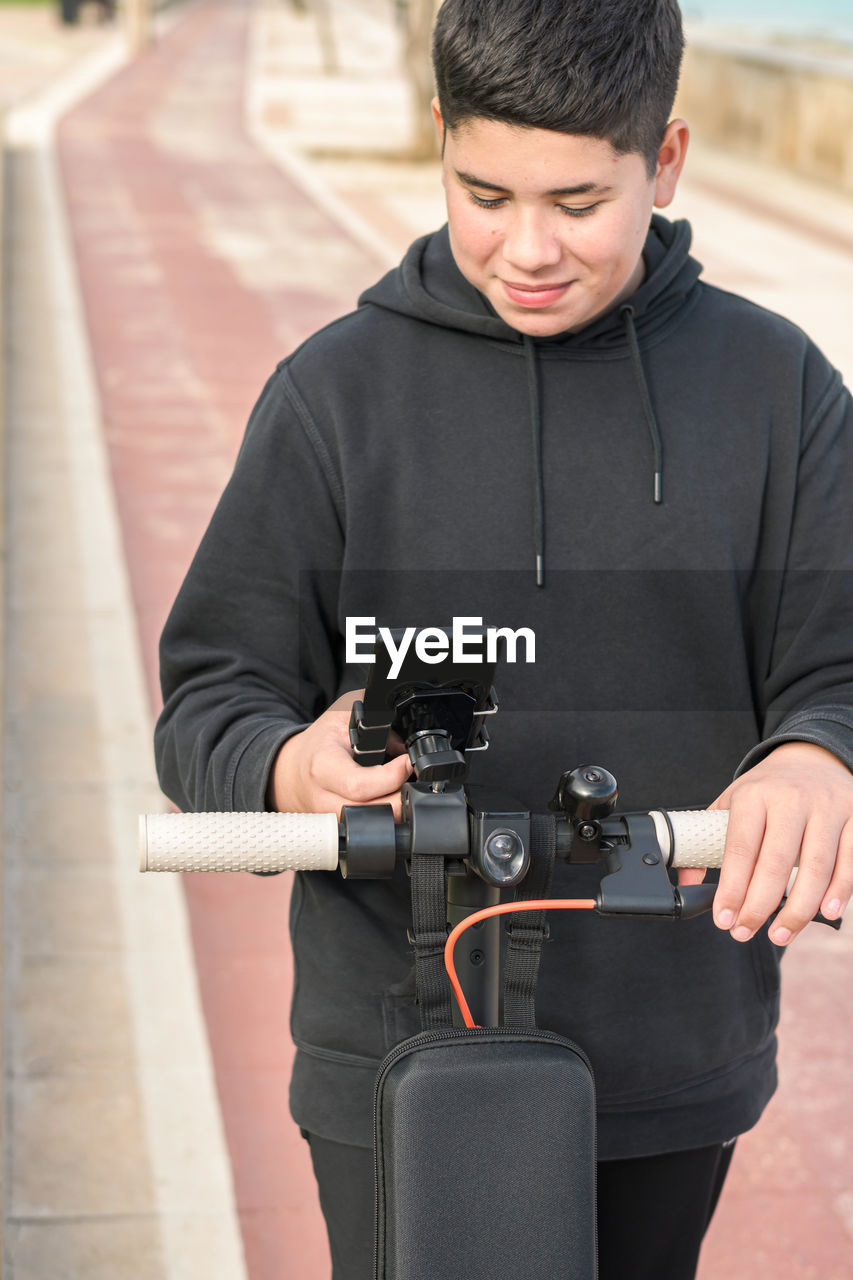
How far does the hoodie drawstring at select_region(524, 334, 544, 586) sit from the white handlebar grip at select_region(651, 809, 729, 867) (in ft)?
1.52

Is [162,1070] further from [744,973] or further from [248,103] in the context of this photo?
[248,103]

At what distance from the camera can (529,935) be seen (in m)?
1.31

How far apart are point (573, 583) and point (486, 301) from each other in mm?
334

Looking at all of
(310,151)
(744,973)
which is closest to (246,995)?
(744,973)

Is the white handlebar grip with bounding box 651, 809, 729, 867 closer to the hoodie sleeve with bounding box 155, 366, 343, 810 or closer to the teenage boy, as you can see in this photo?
the teenage boy

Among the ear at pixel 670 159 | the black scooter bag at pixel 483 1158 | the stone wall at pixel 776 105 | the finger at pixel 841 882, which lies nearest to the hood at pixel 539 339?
the ear at pixel 670 159

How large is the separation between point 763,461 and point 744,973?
594 mm

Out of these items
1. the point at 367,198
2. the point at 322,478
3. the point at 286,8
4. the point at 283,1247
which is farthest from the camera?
the point at 286,8

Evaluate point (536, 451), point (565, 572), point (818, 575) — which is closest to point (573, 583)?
point (565, 572)

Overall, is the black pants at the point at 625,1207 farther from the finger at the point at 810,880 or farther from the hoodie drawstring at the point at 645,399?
the hoodie drawstring at the point at 645,399

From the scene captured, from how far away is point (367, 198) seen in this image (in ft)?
56.2

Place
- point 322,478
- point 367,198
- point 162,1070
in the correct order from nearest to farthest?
point 322,478
point 162,1070
point 367,198

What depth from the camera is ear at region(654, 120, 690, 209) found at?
1.67 m

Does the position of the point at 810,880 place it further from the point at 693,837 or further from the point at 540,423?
the point at 540,423
